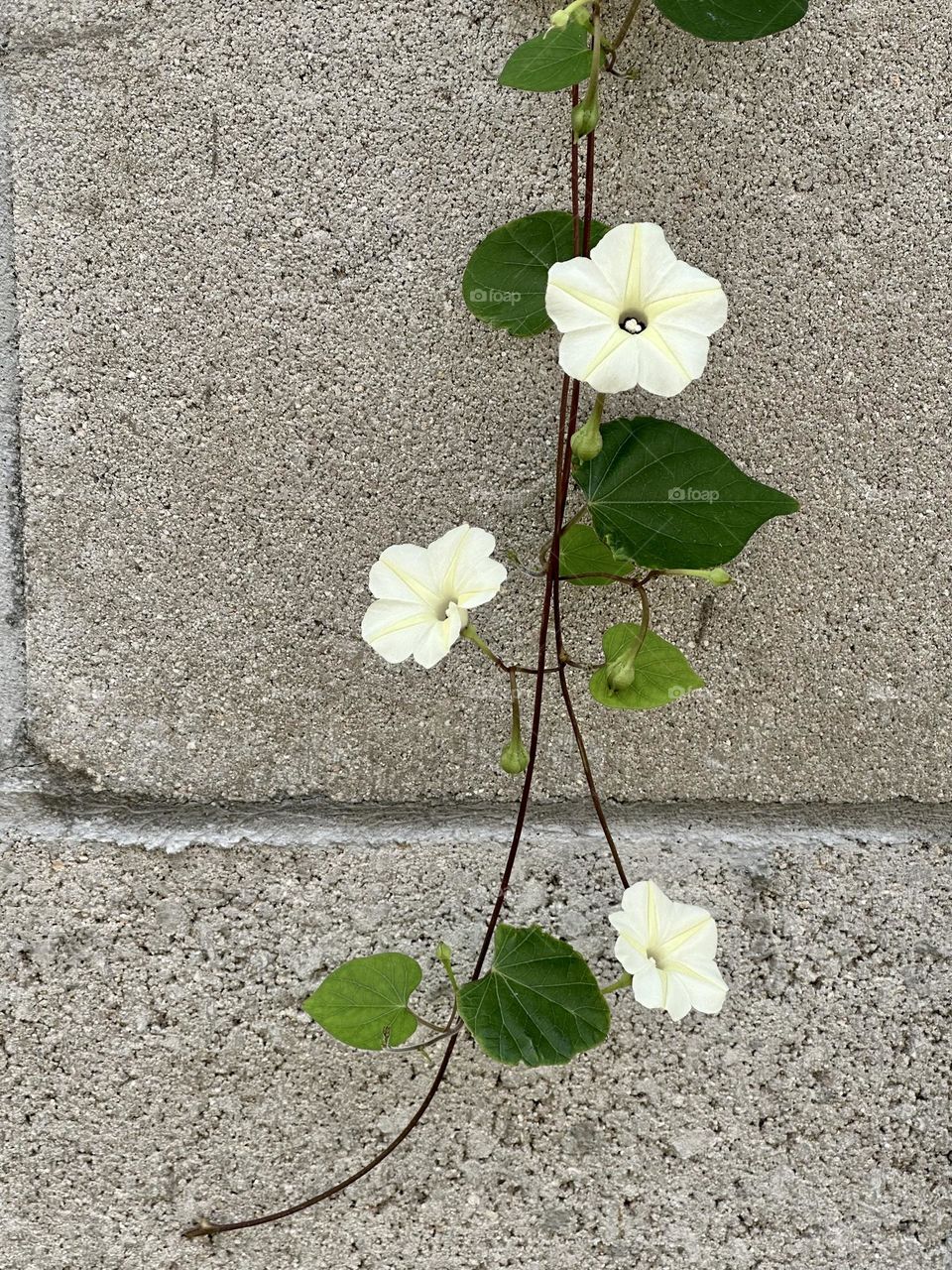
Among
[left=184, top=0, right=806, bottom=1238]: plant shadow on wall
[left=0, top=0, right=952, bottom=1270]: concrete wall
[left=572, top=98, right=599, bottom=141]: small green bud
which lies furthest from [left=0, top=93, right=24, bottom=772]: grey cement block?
[left=572, top=98, right=599, bottom=141]: small green bud

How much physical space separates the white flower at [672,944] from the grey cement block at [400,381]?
98 millimetres

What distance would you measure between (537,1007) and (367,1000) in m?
0.09

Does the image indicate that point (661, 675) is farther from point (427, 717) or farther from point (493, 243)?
point (493, 243)

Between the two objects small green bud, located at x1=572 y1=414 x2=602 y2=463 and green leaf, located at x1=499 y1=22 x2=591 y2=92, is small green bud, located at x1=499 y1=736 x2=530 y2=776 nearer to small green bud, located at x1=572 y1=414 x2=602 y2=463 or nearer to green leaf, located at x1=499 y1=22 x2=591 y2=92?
small green bud, located at x1=572 y1=414 x2=602 y2=463

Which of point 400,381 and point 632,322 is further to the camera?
point 400,381

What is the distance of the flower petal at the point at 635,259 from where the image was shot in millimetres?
463

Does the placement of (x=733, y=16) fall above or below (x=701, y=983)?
above

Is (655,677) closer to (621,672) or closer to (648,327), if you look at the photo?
(621,672)

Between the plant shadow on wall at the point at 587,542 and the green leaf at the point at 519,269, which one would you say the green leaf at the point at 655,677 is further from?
the green leaf at the point at 519,269

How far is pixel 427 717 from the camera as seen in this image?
0.60 meters

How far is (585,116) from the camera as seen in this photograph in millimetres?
490

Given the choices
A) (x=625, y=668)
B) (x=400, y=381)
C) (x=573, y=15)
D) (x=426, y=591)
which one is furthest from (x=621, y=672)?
(x=573, y=15)

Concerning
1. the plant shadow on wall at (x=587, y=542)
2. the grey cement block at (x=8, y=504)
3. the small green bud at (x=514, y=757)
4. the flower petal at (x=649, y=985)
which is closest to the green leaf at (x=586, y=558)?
the plant shadow on wall at (x=587, y=542)

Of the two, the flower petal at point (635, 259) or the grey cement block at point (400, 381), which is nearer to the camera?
the flower petal at point (635, 259)
